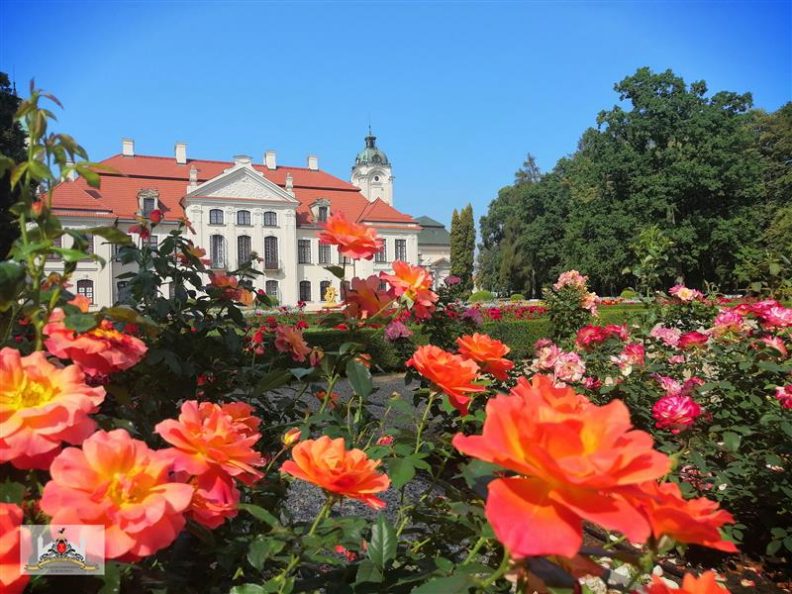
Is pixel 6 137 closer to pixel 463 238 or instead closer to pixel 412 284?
pixel 412 284

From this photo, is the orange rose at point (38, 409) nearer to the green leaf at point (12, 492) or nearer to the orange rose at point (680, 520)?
the green leaf at point (12, 492)

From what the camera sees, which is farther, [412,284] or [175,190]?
[175,190]

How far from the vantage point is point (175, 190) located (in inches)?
1228

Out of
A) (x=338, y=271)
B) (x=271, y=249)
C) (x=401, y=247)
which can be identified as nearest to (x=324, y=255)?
(x=271, y=249)

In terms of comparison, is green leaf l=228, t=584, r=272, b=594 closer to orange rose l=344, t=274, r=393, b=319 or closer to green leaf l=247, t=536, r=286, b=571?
green leaf l=247, t=536, r=286, b=571

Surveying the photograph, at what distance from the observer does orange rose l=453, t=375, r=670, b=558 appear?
0.40m

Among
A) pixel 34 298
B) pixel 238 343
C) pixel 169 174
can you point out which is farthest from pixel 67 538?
pixel 169 174

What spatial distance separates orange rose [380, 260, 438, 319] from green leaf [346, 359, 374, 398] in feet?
0.56

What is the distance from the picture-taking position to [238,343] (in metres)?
1.55

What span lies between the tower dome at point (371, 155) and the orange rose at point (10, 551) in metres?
40.2

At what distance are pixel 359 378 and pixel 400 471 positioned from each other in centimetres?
22

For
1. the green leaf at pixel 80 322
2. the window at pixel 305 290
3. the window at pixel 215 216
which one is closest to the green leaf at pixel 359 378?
the green leaf at pixel 80 322

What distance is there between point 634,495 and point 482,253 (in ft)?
132

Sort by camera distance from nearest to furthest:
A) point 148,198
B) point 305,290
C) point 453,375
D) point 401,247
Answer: point 453,375, point 148,198, point 305,290, point 401,247
